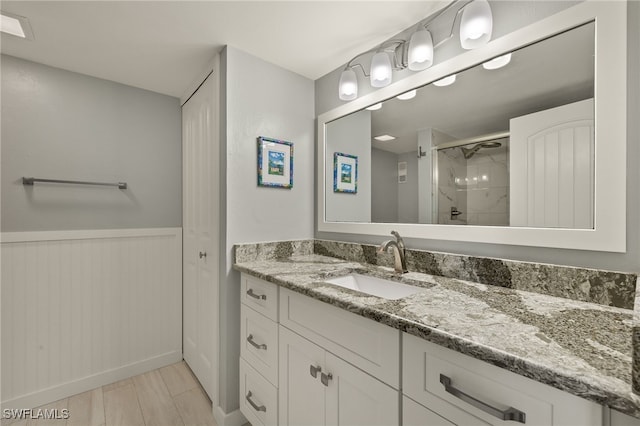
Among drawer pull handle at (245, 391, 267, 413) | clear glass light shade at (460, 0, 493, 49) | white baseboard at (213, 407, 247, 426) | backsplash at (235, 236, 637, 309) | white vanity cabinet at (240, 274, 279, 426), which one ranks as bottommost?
white baseboard at (213, 407, 247, 426)

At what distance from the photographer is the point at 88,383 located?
1.91m

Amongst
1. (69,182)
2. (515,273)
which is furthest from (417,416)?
(69,182)

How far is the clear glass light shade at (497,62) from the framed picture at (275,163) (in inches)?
45.5

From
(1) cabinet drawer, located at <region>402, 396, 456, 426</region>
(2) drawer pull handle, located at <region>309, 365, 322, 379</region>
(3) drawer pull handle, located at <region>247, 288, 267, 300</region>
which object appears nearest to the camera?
(1) cabinet drawer, located at <region>402, 396, 456, 426</region>

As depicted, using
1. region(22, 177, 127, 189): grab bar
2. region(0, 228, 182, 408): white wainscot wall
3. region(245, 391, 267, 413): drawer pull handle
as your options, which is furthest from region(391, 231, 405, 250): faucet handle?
region(22, 177, 127, 189): grab bar

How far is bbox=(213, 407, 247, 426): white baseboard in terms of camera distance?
1.58 meters

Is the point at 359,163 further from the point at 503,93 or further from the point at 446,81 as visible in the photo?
the point at 503,93

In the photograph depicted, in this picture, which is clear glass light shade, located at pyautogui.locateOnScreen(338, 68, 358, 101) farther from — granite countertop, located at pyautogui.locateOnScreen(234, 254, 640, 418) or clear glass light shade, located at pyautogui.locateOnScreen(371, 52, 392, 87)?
granite countertop, located at pyautogui.locateOnScreen(234, 254, 640, 418)

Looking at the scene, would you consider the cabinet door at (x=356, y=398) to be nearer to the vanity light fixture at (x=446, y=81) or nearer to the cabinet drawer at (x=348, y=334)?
the cabinet drawer at (x=348, y=334)

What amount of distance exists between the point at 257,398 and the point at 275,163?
132cm

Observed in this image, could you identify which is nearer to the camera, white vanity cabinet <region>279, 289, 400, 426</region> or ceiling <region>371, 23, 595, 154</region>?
white vanity cabinet <region>279, 289, 400, 426</region>

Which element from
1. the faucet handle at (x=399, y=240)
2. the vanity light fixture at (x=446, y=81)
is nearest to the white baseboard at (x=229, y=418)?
the faucet handle at (x=399, y=240)

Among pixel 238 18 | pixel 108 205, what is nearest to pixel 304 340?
pixel 238 18

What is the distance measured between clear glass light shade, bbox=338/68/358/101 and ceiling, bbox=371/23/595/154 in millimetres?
225
